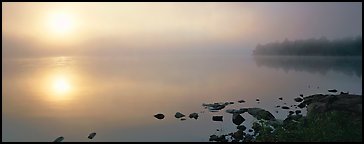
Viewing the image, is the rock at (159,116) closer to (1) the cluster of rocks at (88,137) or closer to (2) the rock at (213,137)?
(1) the cluster of rocks at (88,137)

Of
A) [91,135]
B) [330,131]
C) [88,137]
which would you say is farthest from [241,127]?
[88,137]

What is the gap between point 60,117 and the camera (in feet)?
112

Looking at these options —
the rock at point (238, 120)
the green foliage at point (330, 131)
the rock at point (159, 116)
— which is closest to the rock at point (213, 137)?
the rock at point (238, 120)

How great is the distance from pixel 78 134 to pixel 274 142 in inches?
652

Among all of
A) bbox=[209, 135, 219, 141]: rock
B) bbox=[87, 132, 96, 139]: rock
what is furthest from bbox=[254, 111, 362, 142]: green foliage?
bbox=[87, 132, 96, 139]: rock

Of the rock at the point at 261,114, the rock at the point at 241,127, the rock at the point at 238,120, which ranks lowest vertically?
the rock at the point at 241,127

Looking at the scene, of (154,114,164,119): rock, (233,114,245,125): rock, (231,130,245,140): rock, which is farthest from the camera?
(154,114,164,119): rock

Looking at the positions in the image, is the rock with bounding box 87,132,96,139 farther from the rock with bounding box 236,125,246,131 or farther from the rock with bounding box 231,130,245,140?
the rock with bounding box 236,125,246,131

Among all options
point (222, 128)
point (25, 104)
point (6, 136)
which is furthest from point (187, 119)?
point (25, 104)

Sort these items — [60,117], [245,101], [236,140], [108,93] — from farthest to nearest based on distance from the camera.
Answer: [108,93], [245,101], [60,117], [236,140]

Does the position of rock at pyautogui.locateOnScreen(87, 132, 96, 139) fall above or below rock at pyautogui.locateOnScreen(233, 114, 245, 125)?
below

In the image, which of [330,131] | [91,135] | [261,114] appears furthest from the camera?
[261,114]

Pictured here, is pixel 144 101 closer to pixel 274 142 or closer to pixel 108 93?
pixel 108 93

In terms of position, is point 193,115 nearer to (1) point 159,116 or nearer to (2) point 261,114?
(1) point 159,116
